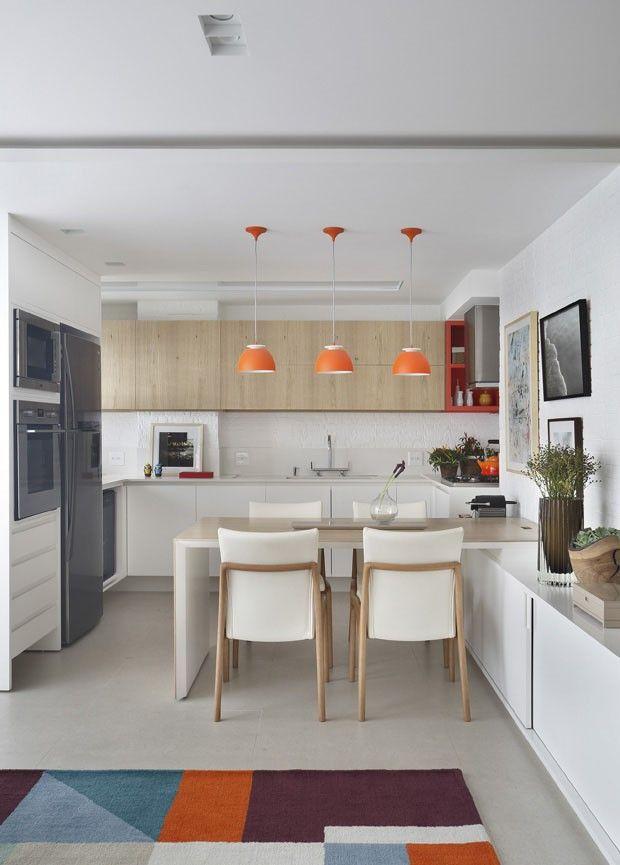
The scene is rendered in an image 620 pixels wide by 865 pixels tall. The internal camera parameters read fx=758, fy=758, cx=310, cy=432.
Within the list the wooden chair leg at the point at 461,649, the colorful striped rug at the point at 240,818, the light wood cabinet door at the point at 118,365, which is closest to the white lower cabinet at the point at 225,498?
the light wood cabinet door at the point at 118,365

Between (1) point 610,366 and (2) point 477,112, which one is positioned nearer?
(2) point 477,112

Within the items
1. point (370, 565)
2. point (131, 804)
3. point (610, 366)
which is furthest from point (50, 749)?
point (610, 366)

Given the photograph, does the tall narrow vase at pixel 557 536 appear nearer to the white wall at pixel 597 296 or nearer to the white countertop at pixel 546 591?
the white countertop at pixel 546 591

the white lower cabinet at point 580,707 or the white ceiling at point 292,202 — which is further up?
the white ceiling at point 292,202

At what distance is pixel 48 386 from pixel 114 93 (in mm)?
2233

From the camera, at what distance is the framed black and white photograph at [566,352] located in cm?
385

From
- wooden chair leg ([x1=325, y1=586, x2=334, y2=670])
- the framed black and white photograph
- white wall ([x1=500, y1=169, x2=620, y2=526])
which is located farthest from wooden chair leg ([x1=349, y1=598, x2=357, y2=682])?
the framed black and white photograph

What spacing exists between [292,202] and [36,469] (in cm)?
215

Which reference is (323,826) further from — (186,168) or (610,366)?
(186,168)

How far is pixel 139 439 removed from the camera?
7.36 metres

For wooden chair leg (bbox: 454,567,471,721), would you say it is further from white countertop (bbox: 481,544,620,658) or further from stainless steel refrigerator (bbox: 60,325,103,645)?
stainless steel refrigerator (bbox: 60,325,103,645)

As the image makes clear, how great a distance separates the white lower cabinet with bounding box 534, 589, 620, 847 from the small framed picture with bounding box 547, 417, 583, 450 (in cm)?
108

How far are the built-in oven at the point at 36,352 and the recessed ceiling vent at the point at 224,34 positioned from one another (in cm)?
224

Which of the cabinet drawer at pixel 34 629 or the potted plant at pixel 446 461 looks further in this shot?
the potted plant at pixel 446 461
